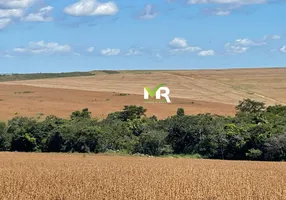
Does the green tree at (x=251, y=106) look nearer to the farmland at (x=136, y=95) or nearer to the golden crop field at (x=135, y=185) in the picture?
the farmland at (x=136, y=95)

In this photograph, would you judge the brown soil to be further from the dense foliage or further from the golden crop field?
the golden crop field

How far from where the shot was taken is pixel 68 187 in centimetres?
2362

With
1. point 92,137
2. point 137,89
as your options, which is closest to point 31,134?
point 92,137

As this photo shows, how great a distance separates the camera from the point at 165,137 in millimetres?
60844

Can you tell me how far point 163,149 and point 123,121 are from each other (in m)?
14.5

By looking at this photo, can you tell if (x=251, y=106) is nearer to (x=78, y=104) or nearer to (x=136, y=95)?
(x=136, y=95)

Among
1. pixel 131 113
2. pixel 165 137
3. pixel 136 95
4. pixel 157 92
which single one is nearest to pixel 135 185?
Answer: pixel 165 137

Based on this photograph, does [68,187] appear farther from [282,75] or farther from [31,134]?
[282,75]

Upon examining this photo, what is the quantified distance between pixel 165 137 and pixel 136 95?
43.6 m

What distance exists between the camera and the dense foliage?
54.8 m

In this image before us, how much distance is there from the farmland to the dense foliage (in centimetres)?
1711

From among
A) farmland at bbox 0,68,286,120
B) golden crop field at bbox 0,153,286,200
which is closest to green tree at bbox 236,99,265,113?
farmland at bbox 0,68,286,120

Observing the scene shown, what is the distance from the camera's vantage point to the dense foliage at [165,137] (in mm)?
54781

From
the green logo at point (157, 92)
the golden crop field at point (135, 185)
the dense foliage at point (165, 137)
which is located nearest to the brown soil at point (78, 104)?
the green logo at point (157, 92)
